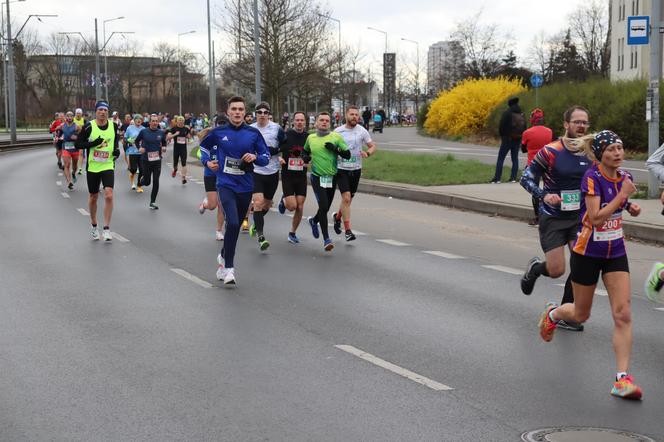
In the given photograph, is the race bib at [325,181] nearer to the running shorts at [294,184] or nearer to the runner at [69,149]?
the running shorts at [294,184]

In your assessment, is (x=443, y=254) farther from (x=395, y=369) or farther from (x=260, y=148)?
(x=395, y=369)

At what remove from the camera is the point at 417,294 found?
10.5 m

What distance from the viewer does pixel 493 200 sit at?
742 inches

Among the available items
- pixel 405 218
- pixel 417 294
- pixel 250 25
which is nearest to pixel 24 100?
pixel 250 25

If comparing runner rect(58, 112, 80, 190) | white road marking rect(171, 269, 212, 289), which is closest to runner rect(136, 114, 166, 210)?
runner rect(58, 112, 80, 190)

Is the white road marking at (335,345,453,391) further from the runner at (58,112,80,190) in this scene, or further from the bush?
the bush

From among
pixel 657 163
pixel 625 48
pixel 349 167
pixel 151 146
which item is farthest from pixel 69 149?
pixel 625 48

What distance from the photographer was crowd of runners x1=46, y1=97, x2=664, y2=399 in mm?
6891

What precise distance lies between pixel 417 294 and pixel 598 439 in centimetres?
490

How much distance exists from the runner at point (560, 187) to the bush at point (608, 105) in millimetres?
24067

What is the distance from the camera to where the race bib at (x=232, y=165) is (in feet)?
37.3

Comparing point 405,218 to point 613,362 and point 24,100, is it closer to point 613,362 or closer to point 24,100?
point 613,362

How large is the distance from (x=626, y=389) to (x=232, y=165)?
5.90 metres

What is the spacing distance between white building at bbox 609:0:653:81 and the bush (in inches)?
960
